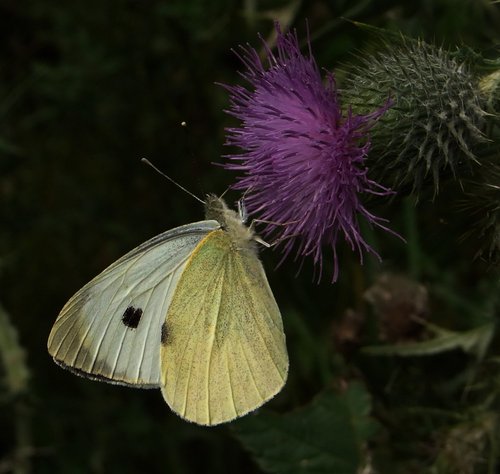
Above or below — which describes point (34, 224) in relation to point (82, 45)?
below

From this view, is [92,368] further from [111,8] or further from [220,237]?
[111,8]

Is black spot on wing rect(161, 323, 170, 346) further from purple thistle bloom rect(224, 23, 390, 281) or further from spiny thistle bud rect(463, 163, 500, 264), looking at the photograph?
spiny thistle bud rect(463, 163, 500, 264)

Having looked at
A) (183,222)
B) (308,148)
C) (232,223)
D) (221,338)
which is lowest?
(221,338)

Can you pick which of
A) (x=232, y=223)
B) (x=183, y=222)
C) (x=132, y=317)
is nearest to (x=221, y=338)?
(x=132, y=317)

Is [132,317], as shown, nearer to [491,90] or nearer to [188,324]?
[188,324]

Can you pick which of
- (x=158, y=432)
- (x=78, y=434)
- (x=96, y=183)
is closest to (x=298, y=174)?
(x=158, y=432)

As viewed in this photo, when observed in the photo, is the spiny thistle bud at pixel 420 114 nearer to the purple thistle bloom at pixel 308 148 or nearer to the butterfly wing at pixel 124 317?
the purple thistle bloom at pixel 308 148
